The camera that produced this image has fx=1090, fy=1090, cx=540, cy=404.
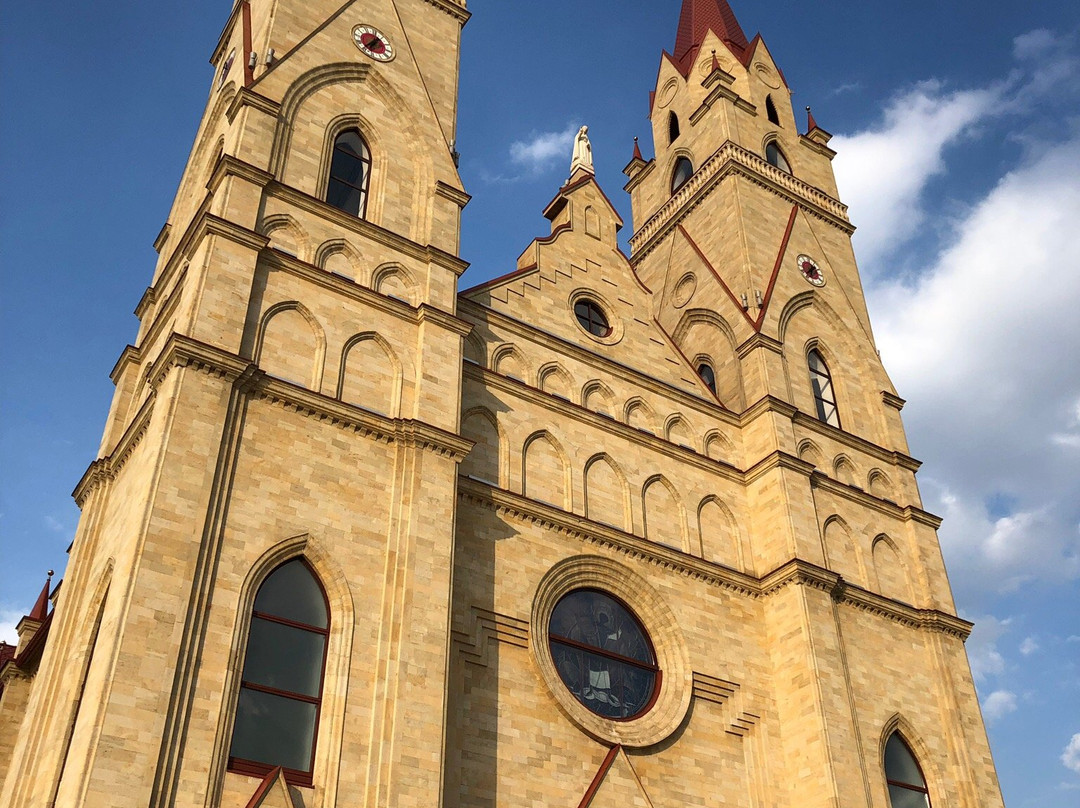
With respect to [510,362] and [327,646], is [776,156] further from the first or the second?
[327,646]

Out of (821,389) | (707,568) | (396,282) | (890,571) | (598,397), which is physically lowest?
(707,568)

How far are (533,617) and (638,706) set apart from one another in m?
2.57

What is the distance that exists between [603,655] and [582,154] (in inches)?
535

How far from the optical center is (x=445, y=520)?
16.8 metres

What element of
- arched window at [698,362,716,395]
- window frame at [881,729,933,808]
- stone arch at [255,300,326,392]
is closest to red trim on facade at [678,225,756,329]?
arched window at [698,362,716,395]

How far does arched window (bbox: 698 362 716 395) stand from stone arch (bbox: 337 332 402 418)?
9720 millimetres

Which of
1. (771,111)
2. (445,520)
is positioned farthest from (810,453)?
(771,111)

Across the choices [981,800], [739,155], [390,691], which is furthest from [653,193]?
[390,691]

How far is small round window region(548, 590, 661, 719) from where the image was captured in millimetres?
18234

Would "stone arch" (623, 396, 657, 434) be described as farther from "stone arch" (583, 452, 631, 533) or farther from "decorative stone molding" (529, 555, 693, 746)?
"decorative stone molding" (529, 555, 693, 746)

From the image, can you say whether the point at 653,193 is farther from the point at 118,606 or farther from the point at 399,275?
the point at 118,606

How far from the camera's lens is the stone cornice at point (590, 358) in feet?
69.5

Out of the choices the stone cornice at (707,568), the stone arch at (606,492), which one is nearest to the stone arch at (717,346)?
the stone cornice at (707,568)

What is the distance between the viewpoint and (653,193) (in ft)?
110
